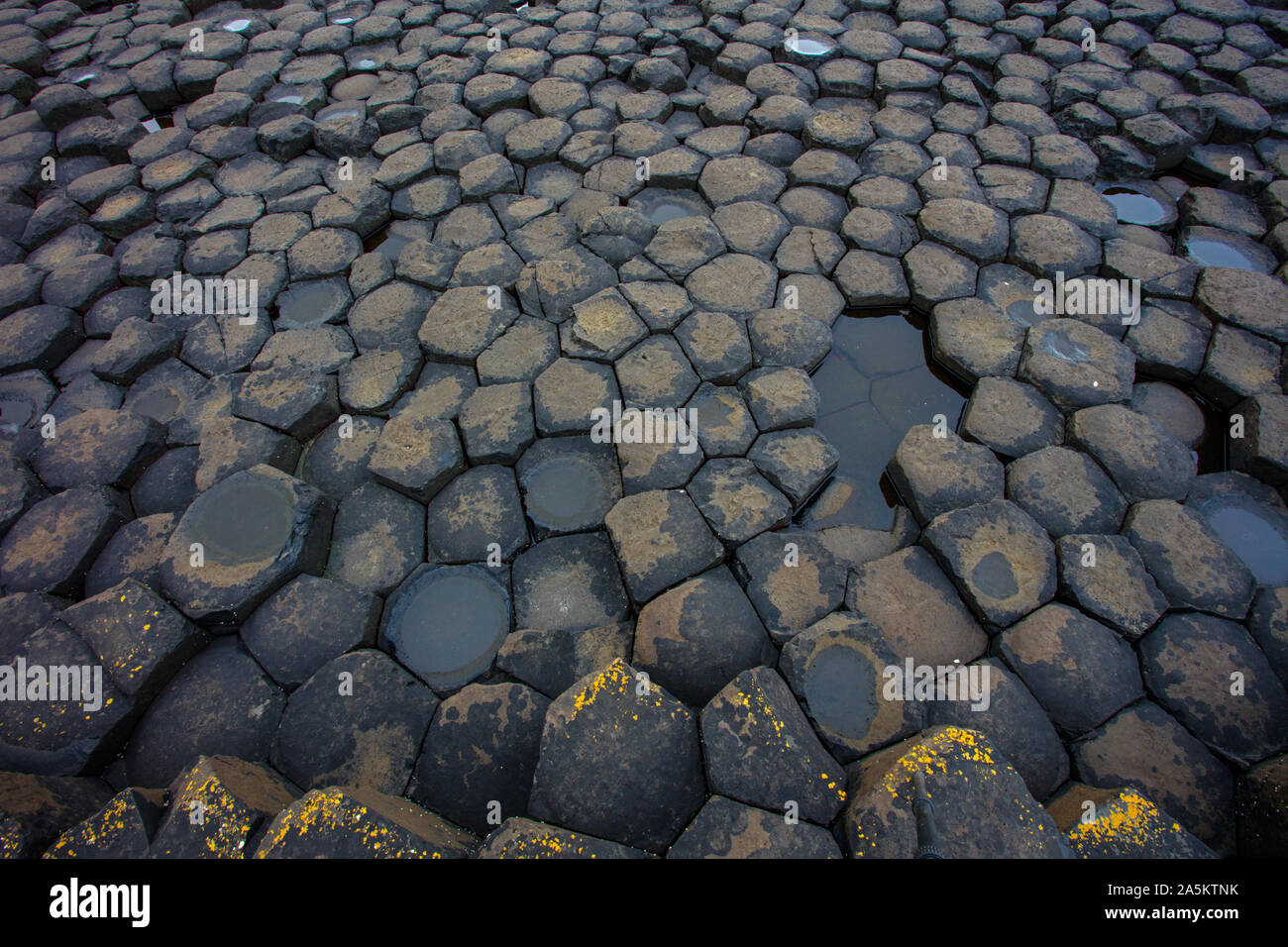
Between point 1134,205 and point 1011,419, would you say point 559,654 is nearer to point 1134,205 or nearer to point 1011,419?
point 1011,419

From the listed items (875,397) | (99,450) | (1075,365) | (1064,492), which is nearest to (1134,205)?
(1075,365)

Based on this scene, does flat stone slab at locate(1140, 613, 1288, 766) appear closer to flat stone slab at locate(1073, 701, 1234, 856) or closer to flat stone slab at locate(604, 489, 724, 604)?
flat stone slab at locate(1073, 701, 1234, 856)

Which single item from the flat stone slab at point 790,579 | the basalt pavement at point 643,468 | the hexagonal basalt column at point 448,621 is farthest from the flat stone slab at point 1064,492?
the hexagonal basalt column at point 448,621

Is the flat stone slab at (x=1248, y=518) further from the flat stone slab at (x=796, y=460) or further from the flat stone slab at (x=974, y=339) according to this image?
the flat stone slab at (x=796, y=460)

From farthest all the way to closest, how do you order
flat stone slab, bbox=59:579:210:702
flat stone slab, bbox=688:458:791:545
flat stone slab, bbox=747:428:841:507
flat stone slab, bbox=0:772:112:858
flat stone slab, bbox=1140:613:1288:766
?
flat stone slab, bbox=747:428:841:507, flat stone slab, bbox=688:458:791:545, flat stone slab, bbox=59:579:210:702, flat stone slab, bbox=1140:613:1288:766, flat stone slab, bbox=0:772:112:858

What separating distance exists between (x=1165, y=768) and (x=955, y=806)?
689 mm

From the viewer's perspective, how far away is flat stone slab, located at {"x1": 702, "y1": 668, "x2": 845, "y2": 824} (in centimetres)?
137

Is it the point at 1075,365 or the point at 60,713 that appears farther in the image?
the point at 1075,365

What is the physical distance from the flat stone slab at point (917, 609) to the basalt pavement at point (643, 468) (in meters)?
0.01

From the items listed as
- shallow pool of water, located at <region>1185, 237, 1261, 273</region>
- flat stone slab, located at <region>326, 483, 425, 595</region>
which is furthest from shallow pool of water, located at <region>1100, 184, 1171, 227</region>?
flat stone slab, located at <region>326, 483, 425, 595</region>

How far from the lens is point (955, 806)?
127 centimetres

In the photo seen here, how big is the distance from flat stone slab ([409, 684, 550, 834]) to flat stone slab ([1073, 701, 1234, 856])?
1.37m

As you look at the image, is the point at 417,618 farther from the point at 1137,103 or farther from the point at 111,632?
the point at 1137,103
